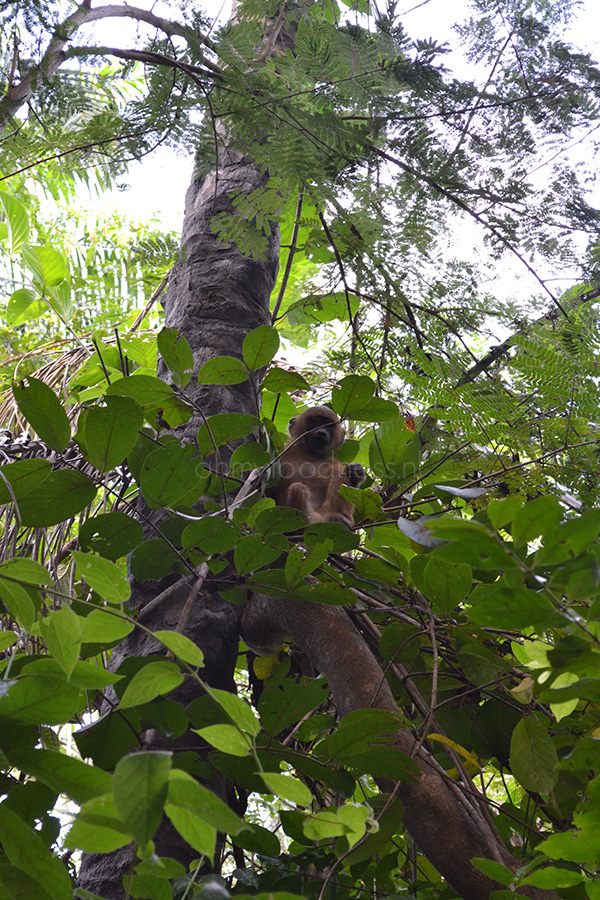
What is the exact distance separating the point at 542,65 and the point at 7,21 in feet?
4.31

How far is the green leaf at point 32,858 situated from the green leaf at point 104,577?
0.26 metres

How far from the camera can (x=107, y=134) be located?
1.72 m

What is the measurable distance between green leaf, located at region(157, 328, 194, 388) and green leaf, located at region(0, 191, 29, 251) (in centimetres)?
94

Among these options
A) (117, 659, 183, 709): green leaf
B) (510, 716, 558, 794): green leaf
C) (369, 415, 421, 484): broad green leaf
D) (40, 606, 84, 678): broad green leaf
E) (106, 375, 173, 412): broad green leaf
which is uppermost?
(106, 375, 173, 412): broad green leaf

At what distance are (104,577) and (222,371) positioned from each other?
77 cm

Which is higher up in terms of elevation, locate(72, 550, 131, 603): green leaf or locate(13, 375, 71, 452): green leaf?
locate(13, 375, 71, 452): green leaf

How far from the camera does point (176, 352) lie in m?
1.37

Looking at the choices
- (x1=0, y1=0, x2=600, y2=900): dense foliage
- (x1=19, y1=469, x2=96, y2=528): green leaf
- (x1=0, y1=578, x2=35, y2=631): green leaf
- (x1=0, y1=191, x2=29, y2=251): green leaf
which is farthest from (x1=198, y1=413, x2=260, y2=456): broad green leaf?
(x1=0, y1=191, x2=29, y2=251): green leaf

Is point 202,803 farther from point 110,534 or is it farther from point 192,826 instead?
point 110,534

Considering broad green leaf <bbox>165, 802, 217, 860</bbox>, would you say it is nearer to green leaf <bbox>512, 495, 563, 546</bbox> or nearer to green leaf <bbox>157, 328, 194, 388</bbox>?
green leaf <bbox>512, 495, 563, 546</bbox>

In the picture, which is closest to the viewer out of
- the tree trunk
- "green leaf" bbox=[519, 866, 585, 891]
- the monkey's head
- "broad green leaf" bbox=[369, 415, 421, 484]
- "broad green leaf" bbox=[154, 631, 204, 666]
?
"broad green leaf" bbox=[154, 631, 204, 666]

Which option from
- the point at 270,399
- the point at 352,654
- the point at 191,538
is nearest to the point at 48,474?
the point at 191,538

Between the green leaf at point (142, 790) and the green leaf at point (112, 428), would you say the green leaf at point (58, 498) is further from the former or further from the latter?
the green leaf at point (142, 790)

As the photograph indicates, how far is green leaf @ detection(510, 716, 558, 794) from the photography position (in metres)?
1.16
